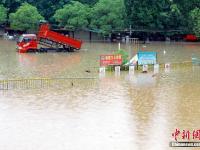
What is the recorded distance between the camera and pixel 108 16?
58.2 metres

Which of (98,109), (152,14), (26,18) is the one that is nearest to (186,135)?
(98,109)

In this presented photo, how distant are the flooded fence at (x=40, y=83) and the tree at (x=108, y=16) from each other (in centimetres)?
2942

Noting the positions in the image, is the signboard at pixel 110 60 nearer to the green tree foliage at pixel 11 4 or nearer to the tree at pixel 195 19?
the tree at pixel 195 19

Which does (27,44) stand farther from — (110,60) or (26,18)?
(26,18)

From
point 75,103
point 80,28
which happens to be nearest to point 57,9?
point 80,28

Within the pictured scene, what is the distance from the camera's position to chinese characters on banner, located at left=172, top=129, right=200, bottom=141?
17.3 metres

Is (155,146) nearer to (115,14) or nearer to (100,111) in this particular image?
(100,111)

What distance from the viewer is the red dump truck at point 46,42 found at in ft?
148

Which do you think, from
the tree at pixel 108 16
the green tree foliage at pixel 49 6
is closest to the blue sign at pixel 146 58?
the tree at pixel 108 16

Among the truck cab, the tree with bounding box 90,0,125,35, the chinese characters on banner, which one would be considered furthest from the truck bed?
the chinese characters on banner

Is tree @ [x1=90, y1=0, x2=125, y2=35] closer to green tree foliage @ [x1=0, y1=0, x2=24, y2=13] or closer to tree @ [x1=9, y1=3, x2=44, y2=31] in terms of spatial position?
tree @ [x1=9, y1=3, x2=44, y2=31]

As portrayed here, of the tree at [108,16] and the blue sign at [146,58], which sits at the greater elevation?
the tree at [108,16]

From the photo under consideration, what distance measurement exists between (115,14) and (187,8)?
7468 mm

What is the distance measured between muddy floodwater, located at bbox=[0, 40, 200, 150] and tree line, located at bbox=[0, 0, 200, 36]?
21.8 meters
